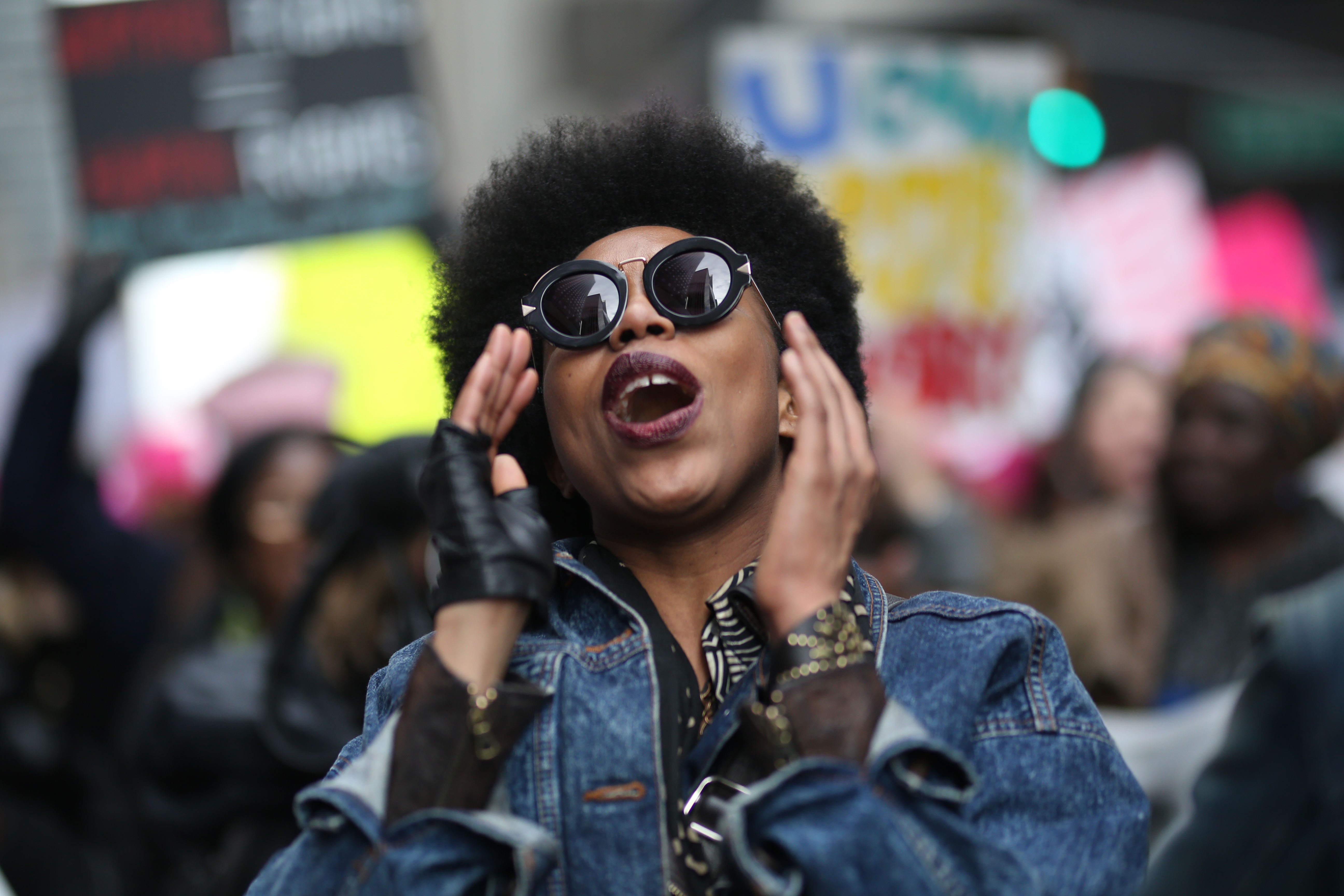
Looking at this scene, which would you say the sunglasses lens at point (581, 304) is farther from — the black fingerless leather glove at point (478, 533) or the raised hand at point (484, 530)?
the black fingerless leather glove at point (478, 533)

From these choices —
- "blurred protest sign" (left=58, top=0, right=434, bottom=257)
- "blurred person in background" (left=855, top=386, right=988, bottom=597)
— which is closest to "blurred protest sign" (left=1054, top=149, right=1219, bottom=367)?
"blurred person in background" (left=855, top=386, right=988, bottom=597)

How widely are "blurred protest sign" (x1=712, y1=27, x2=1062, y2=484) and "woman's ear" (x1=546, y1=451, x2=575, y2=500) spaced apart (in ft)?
12.1

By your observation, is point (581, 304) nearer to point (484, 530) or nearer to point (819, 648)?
point (484, 530)

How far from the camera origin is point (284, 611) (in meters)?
3.19

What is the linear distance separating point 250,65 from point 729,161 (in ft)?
12.6

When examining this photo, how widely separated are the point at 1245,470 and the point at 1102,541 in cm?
44

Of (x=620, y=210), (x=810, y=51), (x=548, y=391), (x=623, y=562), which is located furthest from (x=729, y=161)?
(x=810, y=51)

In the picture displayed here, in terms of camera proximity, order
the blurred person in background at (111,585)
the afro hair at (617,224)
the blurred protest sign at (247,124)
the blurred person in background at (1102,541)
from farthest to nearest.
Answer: the blurred protest sign at (247,124) < the blurred person in background at (111,585) < the blurred person in background at (1102,541) < the afro hair at (617,224)

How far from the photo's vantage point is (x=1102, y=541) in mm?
3938

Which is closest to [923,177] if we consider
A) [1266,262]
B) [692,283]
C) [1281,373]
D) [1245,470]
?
[1281,373]

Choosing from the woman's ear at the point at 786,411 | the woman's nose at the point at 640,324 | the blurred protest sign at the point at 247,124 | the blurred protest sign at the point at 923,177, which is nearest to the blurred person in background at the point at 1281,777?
the woman's ear at the point at 786,411

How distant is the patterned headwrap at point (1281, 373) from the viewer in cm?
383

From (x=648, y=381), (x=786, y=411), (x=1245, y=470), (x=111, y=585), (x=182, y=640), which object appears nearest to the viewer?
(x=648, y=381)

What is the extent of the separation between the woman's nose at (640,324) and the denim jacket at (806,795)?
0.30 meters
